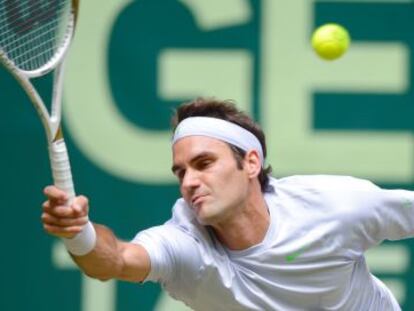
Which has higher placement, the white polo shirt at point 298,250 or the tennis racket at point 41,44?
the tennis racket at point 41,44

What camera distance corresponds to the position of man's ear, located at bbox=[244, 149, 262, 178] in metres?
3.83

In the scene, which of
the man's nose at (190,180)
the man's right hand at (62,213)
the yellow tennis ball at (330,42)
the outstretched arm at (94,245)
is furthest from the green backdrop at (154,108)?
the man's right hand at (62,213)

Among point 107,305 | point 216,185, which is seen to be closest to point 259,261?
point 216,185

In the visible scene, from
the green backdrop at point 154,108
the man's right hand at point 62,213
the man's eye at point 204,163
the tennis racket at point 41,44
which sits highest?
the tennis racket at point 41,44

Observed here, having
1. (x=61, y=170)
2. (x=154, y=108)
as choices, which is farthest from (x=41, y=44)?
(x=154, y=108)

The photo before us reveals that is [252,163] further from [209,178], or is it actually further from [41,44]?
[41,44]

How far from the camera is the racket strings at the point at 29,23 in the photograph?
339 centimetres

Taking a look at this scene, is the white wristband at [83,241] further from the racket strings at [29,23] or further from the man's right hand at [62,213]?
the racket strings at [29,23]

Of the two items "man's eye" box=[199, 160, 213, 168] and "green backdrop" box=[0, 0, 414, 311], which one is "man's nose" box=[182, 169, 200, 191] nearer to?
"man's eye" box=[199, 160, 213, 168]

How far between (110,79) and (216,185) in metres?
1.51

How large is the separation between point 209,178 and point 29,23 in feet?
2.10

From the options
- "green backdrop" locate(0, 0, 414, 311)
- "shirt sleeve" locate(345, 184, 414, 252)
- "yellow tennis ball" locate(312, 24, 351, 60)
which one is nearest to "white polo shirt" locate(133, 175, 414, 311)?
"shirt sleeve" locate(345, 184, 414, 252)

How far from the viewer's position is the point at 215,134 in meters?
3.77

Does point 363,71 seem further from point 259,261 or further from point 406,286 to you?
point 259,261
